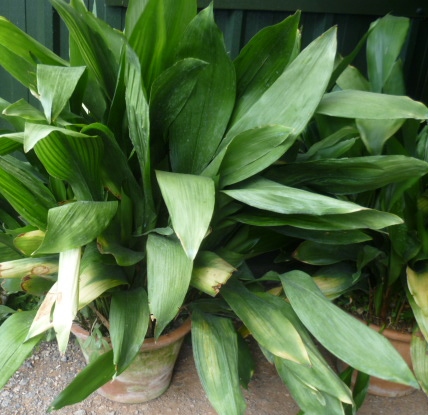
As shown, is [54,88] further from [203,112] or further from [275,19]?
[275,19]

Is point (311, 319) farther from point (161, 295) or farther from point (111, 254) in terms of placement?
point (111, 254)

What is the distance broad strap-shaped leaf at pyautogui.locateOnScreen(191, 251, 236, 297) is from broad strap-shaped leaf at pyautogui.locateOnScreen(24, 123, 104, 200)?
0.29 m

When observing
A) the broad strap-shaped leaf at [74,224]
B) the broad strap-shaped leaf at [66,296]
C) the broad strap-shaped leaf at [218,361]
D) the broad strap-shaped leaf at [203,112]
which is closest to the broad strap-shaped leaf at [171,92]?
the broad strap-shaped leaf at [203,112]

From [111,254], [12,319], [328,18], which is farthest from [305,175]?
[328,18]

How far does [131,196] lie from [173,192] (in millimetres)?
253

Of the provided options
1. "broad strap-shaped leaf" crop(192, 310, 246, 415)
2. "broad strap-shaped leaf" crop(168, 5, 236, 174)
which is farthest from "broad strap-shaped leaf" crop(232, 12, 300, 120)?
"broad strap-shaped leaf" crop(192, 310, 246, 415)

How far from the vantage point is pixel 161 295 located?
97 centimetres

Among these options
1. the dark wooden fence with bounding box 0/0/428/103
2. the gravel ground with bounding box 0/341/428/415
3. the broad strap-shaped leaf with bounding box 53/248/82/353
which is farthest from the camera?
the dark wooden fence with bounding box 0/0/428/103

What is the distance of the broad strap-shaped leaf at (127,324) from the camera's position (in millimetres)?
1038

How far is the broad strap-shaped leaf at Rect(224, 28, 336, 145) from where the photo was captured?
1.08 metres

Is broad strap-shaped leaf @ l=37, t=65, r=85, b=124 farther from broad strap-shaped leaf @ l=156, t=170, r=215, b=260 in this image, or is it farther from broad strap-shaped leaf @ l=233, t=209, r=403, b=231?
broad strap-shaped leaf @ l=233, t=209, r=403, b=231

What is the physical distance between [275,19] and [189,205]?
1.29 m

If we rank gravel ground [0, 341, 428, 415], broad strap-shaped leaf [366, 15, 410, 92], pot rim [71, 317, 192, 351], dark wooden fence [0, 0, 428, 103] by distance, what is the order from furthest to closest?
1. dark wooden fence [0, 0, 428, 103]
2. broad strap-shaped leaf [366, 15, 410, 92]
3. gravel ground [0, 341, 428, 415]
4. pot rim [71, 317, 192, 351]

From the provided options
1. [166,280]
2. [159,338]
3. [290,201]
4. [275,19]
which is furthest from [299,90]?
[275,19]
